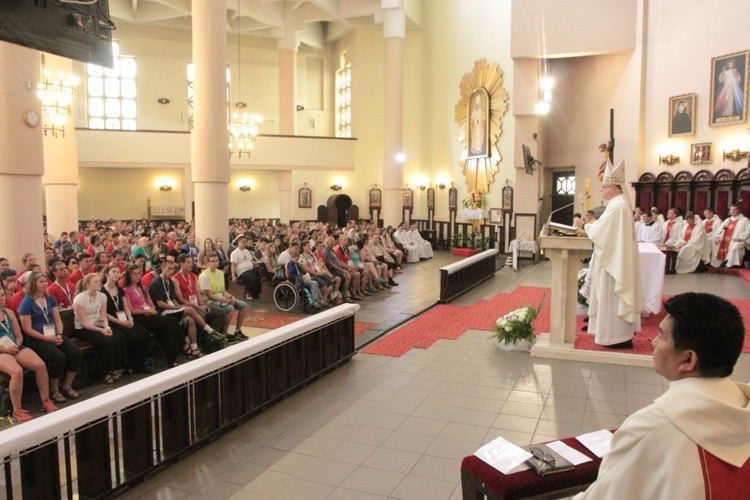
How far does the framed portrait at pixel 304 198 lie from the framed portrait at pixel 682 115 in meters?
13.8

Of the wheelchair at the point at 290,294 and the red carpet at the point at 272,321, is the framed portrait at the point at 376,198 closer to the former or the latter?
the wheelchair at the point at 290,294

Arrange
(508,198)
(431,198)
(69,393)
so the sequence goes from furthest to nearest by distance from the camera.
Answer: (431,198), (508,198), (69,393)

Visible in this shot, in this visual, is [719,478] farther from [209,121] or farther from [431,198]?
[431,198]

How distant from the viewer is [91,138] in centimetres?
1973

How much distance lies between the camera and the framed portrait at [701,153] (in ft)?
44.9

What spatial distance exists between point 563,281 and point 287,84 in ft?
62.0

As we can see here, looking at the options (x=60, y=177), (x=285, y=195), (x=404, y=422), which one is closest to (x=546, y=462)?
(x=404, y=422)

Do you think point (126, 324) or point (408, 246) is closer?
point (126, 324)

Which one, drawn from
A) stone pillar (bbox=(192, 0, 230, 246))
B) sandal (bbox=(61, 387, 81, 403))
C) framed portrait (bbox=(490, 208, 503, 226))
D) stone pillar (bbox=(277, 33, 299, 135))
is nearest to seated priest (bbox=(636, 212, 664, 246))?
framed portrait (bbox=(490, 208, 503, 226))

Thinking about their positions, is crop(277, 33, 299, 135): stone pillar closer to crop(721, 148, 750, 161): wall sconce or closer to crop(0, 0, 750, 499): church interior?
crop(0, 0, 750, 499): church interior

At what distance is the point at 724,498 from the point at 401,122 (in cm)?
2004

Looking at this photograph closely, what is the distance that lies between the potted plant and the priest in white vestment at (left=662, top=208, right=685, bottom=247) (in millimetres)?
8211

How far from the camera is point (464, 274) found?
11.6 m

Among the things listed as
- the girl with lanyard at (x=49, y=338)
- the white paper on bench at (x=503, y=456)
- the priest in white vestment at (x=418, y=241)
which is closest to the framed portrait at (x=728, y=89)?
the priest in white vestment at (x=418, y=241)
